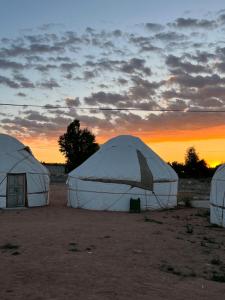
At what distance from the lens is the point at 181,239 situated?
14094 millimetres

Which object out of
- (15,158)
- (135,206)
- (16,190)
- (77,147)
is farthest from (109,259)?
(77,147)

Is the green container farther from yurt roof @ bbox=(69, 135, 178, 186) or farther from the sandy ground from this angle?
the sandy ground

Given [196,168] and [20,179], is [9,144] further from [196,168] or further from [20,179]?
[196,168]

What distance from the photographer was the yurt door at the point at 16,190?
2272 centimetres

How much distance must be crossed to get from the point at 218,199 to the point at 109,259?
327 inches

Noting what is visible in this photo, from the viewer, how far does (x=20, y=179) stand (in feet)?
75.8

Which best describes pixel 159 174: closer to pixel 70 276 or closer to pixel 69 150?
pixel 70 276

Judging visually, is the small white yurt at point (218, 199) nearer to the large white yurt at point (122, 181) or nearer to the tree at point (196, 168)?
the large white yurt at point (122, 181)

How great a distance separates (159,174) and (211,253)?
11556mm

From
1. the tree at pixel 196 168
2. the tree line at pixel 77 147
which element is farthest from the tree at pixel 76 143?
the tree at pixel 196 168

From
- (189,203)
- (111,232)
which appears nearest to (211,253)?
(111,232)

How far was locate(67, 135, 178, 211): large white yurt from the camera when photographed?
22.4 metres

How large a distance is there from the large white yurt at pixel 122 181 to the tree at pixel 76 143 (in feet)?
142

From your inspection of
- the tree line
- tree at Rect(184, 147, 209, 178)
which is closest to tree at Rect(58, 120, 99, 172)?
the tree line
